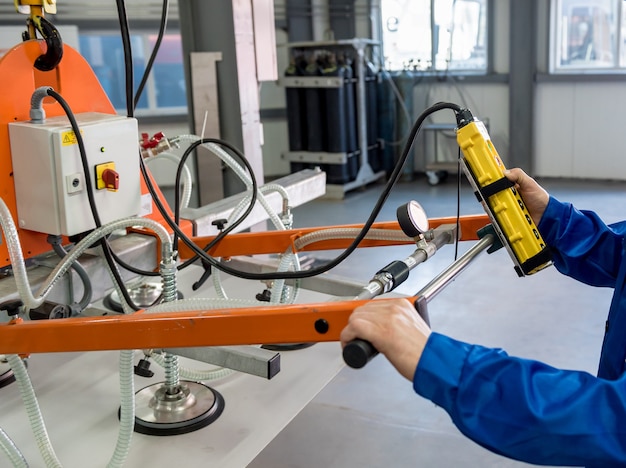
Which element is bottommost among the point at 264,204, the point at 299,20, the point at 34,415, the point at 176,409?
the point at 176,409

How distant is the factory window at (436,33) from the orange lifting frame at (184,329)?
→ 5.85m

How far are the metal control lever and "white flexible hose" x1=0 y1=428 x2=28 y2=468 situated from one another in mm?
832

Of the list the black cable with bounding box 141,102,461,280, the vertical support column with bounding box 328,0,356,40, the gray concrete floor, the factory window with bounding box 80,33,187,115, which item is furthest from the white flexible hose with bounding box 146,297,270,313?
the vertical support column with bounding box 328,0,356,40

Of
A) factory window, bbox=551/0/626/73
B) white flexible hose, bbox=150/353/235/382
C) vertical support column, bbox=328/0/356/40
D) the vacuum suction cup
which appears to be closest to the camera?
white flexible hose, bbox=150/353/235/382

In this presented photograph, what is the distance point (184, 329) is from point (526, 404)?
57 cm

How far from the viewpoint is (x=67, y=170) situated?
1478 millimetres

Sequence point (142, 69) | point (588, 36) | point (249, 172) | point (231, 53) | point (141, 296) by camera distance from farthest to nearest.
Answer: point (142, 69) → point (588, 36) → point (231, 53) → point (141, 296) → point (249, 172)

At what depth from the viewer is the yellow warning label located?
1.46 meters

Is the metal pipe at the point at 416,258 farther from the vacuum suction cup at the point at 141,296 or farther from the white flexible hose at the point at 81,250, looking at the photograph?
the vacuum suction cup at the point at 141,296

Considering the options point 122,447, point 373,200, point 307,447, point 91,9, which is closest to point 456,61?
point 373,200

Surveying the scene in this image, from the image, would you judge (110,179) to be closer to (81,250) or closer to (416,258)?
(81,250)

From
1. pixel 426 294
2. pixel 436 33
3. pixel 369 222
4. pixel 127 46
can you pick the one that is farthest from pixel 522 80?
pixel 426 294

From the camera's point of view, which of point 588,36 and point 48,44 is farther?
point 588,36

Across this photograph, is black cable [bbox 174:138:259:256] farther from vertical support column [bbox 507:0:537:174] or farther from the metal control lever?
vertical support column [bbox 507:0:537:174]
